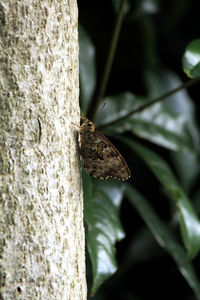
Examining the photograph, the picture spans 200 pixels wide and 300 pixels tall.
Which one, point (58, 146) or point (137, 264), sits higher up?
point (58, 146)

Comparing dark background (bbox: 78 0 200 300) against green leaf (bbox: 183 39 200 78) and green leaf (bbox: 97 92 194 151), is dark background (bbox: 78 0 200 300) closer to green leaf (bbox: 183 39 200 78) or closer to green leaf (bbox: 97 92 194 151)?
green leaf (bbox: 97 92 194 151)

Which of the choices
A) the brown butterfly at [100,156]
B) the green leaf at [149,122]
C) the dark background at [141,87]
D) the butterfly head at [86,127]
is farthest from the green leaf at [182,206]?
the dark background at [141,87]

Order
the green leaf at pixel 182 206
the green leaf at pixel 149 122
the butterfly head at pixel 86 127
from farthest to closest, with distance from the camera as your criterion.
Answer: the green leaf at pixel 149 122
the green leaf at pixel 182 206
the butterfly head at pixel 86 127

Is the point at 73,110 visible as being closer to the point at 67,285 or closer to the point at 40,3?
the point at 40,3

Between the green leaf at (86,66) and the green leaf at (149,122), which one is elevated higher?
the green leaf at (86,66)

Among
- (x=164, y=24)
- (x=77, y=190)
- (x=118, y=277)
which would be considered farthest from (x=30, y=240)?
(x=164, y=24)

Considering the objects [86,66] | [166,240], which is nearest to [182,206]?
[166,240]

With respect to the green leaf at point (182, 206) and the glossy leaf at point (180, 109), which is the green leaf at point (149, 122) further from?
the glossy leaf at point (180, 109)
